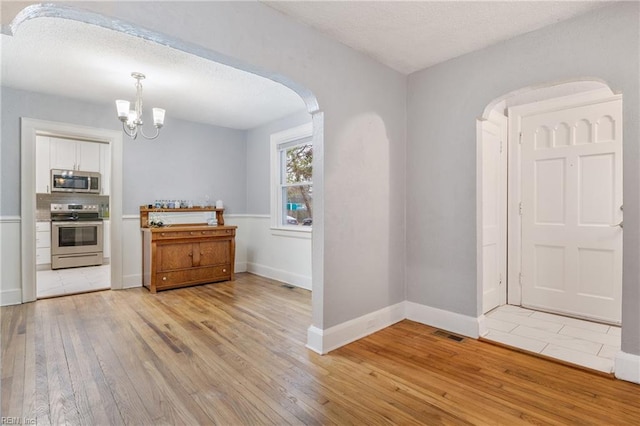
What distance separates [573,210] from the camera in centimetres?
325

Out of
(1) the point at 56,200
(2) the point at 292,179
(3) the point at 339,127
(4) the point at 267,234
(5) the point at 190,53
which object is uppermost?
(5) the point at 190,53

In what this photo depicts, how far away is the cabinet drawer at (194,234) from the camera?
4348 mm

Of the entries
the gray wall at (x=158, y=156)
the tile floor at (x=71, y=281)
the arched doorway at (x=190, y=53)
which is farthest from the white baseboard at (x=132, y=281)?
the gray wall at (x=158, y=156)

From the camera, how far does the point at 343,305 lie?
266 centimetres

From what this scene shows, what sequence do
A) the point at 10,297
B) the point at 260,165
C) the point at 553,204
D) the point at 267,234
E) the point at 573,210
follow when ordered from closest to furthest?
the point at 573,210
the point at 553,204
the point at 10,297
the point at 267,234
the point at 260,165

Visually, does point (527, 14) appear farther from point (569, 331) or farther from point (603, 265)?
point (569, 331)

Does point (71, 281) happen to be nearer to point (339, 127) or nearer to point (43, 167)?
point (43, 167)

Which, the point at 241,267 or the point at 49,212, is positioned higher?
the point at 49,212

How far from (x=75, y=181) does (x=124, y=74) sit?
12.2ft

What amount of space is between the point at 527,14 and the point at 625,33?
598 mm

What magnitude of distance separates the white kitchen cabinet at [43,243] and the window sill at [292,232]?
4250mm

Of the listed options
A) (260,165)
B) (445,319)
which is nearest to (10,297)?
(260,165)

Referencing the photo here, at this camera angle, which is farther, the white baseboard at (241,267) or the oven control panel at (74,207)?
the oven control panel at (74,207)

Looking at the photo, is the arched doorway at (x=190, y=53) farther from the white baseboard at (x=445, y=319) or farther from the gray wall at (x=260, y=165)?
the gray wall at (x=260, y=165)
